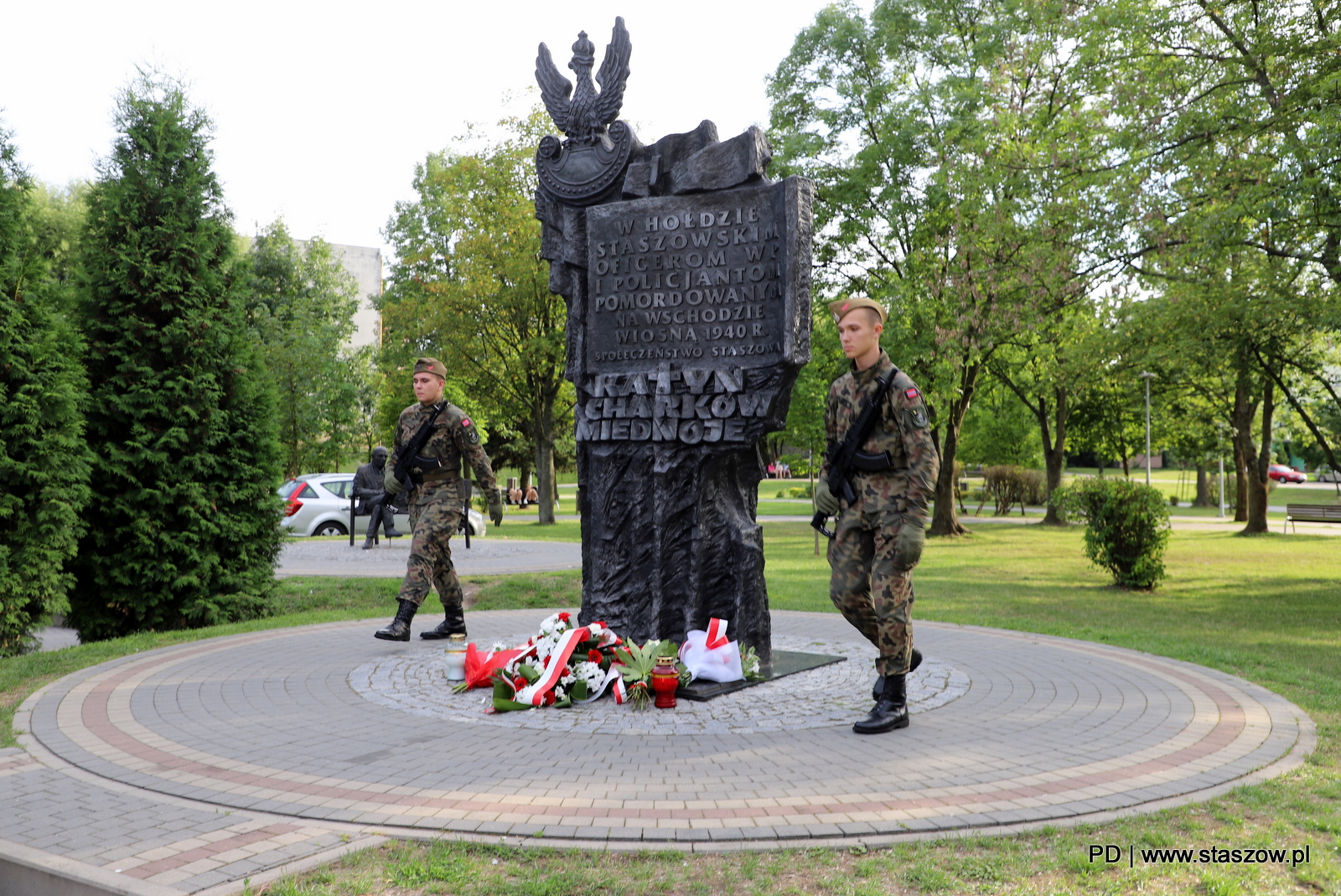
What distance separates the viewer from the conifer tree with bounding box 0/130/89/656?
8.37m

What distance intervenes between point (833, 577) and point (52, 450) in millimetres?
7019

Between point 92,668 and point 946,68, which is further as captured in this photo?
point 946,68

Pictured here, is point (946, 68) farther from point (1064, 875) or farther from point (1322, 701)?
point (1064, 875)

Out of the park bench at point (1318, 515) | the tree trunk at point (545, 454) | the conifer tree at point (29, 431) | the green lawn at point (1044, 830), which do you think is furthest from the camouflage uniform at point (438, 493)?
the park bench at point (1318, 515)

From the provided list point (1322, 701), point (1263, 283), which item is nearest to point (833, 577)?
point (1322, 701)

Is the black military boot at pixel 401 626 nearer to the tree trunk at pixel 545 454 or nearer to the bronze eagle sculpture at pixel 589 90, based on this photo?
the bronze eagle sculpture at pixel 589 90

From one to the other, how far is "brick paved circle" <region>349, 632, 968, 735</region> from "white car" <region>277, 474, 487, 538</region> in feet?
51.5

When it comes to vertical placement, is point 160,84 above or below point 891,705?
above

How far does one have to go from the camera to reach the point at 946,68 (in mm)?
25344

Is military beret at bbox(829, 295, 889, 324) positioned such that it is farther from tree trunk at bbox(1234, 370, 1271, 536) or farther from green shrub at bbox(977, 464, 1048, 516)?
green shrub at bbox(977, 464, 1048, 516)

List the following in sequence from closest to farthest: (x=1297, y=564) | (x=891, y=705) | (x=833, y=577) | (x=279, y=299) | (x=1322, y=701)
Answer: (x=891, y=705) → (x=833, y=577) → (x=1322, y=701) → (x=1297, y=564) → (x=279, y=299)

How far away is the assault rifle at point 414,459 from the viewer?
8.30 m

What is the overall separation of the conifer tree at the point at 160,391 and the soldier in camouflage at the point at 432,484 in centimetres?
302

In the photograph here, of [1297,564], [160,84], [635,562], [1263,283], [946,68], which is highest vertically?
[946,68]
